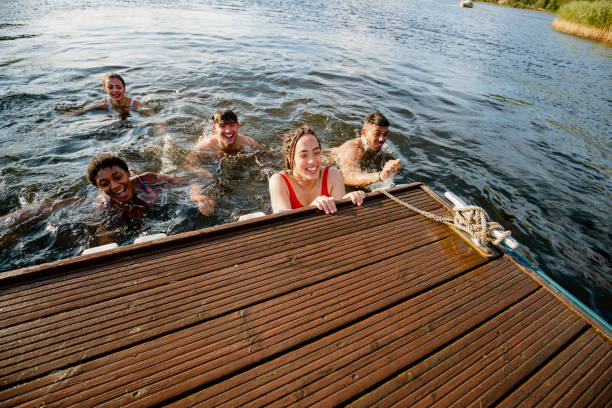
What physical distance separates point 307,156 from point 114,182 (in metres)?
2.29

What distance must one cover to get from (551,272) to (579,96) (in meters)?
9.96

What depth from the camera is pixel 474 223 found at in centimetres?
239

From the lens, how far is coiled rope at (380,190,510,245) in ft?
7.26

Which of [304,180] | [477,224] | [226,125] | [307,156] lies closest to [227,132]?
[226,125]

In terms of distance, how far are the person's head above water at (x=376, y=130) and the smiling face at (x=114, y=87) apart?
5.20 m

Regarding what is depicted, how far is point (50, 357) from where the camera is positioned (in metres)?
1.37

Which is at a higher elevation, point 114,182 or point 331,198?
point 331,198

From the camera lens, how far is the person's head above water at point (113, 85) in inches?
228

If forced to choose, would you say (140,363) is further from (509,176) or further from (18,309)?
(509,176)

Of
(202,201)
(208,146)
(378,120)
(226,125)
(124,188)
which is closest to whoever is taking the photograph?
(124,188)

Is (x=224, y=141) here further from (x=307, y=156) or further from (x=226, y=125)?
(x=307, y=156)

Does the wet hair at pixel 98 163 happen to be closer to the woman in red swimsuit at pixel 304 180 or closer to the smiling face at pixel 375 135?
the woman in red swimsuit at pixel 304 180

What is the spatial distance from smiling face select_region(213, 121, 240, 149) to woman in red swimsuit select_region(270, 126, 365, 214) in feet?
6.20

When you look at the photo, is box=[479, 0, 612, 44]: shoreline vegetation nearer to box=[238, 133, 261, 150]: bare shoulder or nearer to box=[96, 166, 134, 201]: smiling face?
box=[238, 133, 261, 150]: bare shoulder
